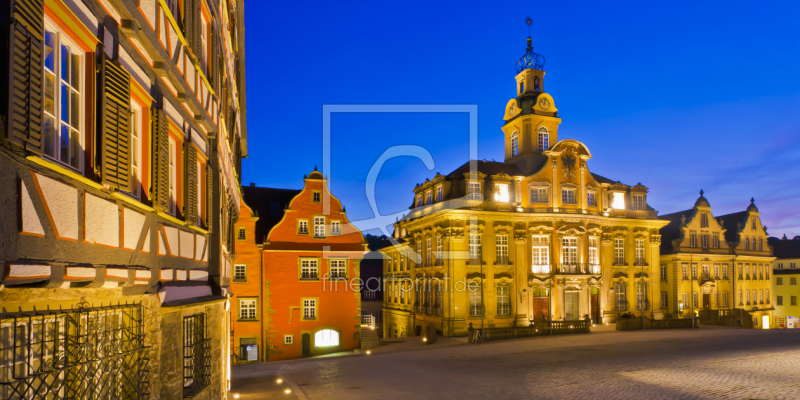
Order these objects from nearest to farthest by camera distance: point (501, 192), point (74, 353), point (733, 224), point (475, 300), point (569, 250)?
point (74, 353)
point (475, 300)
point (501, 192)
point (569, 250)
point (733, 224)

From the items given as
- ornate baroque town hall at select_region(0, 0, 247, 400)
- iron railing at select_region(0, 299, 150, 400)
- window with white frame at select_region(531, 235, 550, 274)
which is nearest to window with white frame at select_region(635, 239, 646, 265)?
window with white frame at select_region(531, 235, 550, 274)

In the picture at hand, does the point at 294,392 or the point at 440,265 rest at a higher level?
the point at 440,265

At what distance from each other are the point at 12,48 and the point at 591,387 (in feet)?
65.5

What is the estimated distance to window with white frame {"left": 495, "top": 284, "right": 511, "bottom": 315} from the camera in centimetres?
4272

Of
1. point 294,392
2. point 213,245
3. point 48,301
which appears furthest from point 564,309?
point 48,301

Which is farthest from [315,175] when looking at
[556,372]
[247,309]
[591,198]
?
[591,198]

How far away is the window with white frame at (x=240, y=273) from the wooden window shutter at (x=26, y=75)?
101 feet

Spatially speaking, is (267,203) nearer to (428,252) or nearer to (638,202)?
(428,252)

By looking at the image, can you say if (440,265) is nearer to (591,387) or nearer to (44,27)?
(591,387)

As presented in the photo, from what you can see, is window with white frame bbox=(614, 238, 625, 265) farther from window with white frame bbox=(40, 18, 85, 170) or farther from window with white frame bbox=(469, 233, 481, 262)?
window with white frame bbox=(40, 18, 85, 170)

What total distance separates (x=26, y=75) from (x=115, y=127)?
1.90 meters

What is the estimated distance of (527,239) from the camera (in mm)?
44250

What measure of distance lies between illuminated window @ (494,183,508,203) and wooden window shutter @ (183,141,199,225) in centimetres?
3516

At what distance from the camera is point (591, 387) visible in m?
19.6
